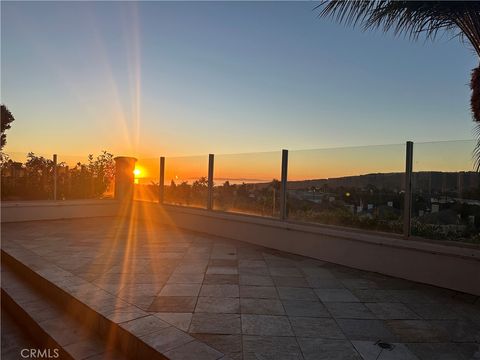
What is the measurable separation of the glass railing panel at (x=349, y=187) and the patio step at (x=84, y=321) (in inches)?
163

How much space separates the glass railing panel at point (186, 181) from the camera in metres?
9.53

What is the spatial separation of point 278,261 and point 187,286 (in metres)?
2.21

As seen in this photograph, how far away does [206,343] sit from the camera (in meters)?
2.90

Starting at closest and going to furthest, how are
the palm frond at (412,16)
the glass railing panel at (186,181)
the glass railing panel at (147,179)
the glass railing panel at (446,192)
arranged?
the palm frond at (412,16) < the glass railing panel at (446,192) < the glass railing panel at (186,181) < the glass railing panel at (147,179)

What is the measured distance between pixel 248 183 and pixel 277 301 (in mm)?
4494

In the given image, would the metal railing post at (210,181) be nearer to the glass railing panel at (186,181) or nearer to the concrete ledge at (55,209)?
the glass railing panel at (186,181)

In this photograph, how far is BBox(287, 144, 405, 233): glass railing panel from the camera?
5.65 metres

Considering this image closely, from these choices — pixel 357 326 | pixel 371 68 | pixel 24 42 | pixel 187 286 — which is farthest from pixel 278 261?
pixel 24 42

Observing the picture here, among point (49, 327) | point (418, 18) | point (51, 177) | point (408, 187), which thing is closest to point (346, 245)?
point (408, 187)

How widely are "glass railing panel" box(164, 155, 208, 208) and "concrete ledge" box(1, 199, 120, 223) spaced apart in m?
3.19

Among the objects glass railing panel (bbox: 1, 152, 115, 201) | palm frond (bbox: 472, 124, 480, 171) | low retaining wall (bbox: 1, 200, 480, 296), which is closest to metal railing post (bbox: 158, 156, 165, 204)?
low retaining wall (bbox: 1, 200, 480, 296)

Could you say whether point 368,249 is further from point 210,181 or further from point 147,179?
point 147,179

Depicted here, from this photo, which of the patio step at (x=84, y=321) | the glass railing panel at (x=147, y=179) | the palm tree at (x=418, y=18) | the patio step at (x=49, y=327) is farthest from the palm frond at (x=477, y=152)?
the glass railing panel at (x=147, y=179)

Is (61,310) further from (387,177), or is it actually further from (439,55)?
(439,55)
